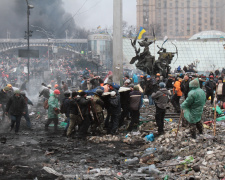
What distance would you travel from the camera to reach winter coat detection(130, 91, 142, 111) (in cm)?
1074

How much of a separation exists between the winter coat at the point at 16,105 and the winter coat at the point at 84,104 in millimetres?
2123

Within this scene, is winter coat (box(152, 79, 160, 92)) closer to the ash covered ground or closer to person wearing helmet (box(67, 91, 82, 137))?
the ash covered ground

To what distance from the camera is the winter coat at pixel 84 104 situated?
1008 centimetres

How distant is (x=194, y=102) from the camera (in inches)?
319

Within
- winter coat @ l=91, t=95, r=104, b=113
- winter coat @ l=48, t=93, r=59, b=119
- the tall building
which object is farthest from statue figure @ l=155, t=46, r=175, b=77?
the tall building

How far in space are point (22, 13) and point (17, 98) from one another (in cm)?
8900

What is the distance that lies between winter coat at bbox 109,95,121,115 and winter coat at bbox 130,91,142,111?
18.8 inches

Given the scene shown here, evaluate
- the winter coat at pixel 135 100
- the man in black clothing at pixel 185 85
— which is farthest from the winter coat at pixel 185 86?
the winter coat at pixel 135 100

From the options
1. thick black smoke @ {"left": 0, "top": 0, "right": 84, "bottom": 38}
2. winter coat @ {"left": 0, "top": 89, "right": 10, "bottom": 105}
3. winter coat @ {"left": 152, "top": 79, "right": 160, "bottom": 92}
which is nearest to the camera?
winter coat @ {"left": 0, "top": 89, "right": 10, "bottom": 105}

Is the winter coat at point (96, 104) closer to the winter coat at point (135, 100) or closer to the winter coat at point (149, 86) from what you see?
the winter coat at point (135, 100)

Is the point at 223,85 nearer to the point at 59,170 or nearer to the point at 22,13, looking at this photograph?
the point at 59,170

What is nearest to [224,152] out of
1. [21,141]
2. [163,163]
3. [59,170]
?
[163,163]

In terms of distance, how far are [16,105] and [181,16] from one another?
12824 cm

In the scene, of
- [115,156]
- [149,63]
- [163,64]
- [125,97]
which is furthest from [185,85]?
[163,64]
